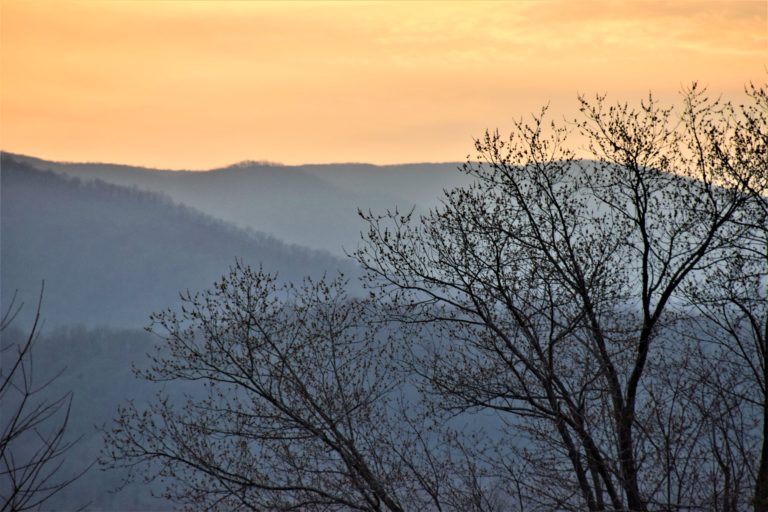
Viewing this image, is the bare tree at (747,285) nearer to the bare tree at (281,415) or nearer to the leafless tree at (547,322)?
the leafless tree at (547,322)

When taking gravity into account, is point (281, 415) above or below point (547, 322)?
below

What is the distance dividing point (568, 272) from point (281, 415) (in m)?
4.89

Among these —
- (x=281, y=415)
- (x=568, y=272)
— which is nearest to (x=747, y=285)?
(x=568, y=272)

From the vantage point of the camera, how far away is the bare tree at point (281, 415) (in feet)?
43.1

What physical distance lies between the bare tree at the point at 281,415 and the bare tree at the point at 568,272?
1164mm

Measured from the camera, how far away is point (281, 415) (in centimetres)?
1352

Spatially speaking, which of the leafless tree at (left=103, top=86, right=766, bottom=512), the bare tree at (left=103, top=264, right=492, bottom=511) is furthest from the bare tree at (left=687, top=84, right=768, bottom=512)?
the bare tree at (left=103, top=264, right=492, bottom=511)

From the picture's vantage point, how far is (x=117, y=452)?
1391cm

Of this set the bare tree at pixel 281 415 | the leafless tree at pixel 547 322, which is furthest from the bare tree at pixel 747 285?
the bare tree at pixel 281 415

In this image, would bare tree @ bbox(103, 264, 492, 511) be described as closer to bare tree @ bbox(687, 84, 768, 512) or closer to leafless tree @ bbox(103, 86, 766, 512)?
leafless tree @ bbox(103, 86, 766, 512)

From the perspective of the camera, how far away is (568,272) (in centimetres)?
1263

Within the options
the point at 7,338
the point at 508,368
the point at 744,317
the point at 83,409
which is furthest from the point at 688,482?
the point at 7,338

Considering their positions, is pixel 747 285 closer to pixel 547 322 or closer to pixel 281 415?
pixel 547 322

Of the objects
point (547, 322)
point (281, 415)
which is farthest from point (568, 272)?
point (281, 415)
